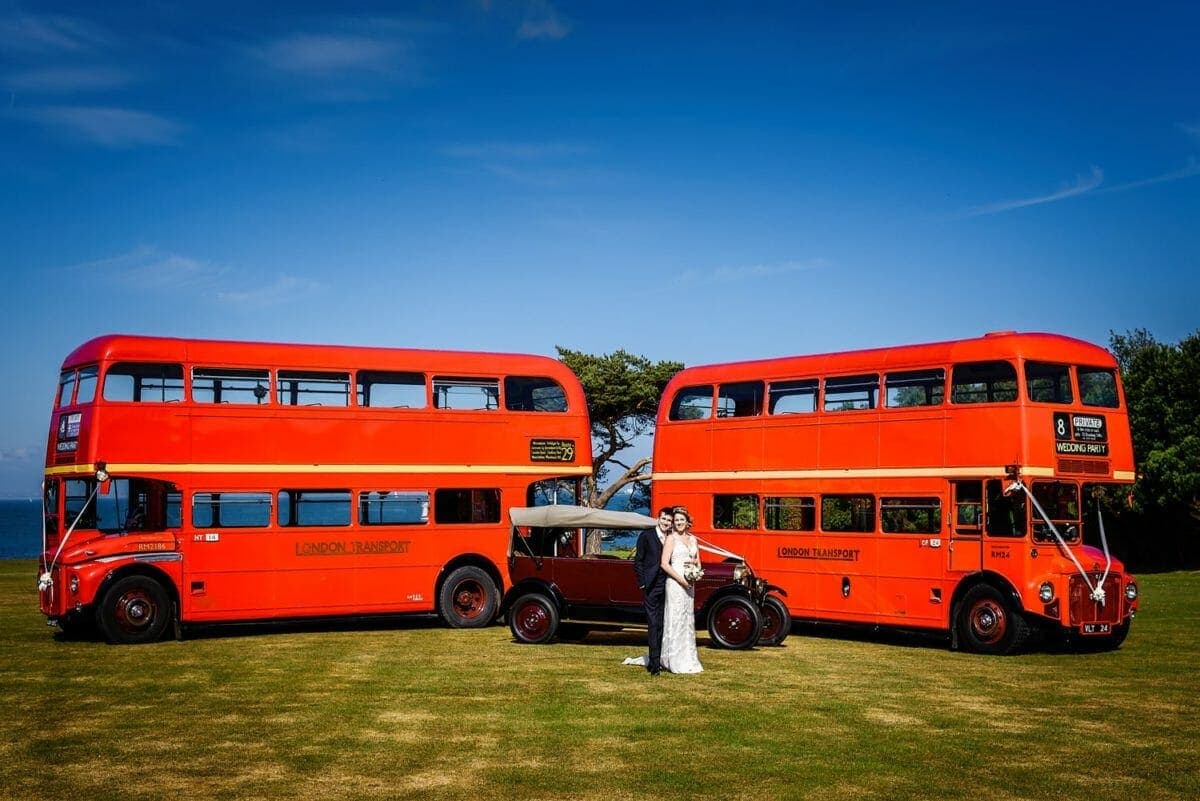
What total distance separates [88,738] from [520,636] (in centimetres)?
826

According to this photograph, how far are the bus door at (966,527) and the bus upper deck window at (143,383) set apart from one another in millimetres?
11877

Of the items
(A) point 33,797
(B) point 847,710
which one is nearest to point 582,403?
(B) point 847,710

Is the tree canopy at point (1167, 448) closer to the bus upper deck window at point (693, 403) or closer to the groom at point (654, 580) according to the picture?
the bus upper deck window at point (693, 403)

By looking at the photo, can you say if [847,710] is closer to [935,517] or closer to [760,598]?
[760,598]

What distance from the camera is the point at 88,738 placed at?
11242 millimetres

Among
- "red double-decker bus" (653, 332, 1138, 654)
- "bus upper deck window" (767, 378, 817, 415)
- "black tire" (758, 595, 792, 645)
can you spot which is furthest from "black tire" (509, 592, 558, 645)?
"bus upper deck window" (767, 378, 817, 415)

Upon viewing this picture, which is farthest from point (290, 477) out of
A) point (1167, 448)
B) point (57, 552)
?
point (1167, 448)

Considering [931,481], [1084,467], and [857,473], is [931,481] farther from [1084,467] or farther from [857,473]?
[1084,467]

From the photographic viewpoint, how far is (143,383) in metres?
19.2

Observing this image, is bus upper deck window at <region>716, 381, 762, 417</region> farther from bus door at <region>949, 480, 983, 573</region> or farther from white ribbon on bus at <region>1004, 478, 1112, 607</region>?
white ribbon on bus at <region>1004, 478, 1112, 607</region>

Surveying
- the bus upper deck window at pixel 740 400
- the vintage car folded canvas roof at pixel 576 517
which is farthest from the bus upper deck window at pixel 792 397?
the vintage car folded canvas roof at pixel 576 517

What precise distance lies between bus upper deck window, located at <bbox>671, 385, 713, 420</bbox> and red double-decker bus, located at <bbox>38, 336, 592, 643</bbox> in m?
1.72

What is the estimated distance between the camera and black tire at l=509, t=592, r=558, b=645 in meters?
18.6

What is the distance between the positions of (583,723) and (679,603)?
12.9 feet
